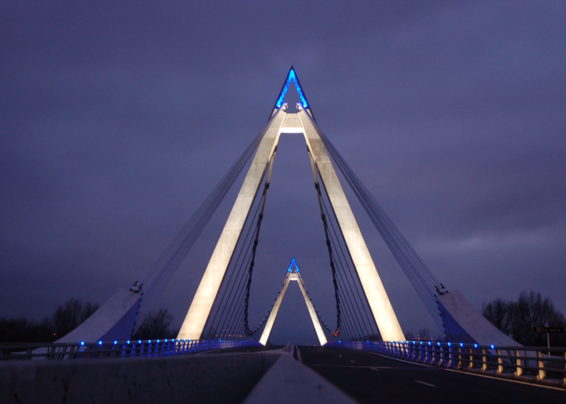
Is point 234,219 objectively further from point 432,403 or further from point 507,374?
point 432,403

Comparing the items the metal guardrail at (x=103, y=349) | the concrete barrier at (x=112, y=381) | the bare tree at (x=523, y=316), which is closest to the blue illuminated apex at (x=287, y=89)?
the metal guardrail at (x=103, y=349)

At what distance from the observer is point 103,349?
1933 cm

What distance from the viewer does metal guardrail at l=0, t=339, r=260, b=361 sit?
47.9 ft

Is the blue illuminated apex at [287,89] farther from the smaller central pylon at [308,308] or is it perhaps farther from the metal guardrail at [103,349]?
the smaller central pylon at [308,308]

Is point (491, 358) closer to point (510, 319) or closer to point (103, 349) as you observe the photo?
point (103, 349)

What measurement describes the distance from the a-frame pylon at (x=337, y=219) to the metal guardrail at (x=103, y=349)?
9.68 feet

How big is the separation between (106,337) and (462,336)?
55.8ft

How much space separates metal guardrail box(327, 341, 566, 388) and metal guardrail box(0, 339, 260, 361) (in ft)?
45.5

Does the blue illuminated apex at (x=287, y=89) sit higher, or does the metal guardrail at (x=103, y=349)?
the blue illuminated apex at (x=287, y=89)

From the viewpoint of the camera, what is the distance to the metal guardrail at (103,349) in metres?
14.6

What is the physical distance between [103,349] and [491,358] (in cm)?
2153

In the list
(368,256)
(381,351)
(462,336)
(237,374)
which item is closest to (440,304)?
Answer: (462,336)

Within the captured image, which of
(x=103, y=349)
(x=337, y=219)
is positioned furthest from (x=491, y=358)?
(x=103, y=349)

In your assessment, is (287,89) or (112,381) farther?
(287,89)
